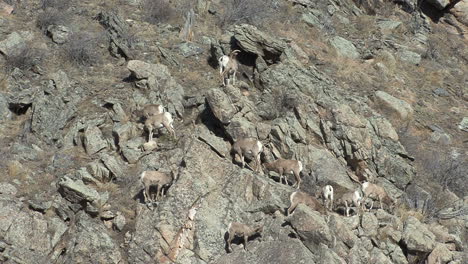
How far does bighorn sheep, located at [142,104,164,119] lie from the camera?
18109 millimetres

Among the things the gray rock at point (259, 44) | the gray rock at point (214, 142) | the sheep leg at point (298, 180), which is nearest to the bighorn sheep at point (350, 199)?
the sheep leg at point (298, 180)

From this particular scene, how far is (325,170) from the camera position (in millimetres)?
17859

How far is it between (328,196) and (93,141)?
6.74 m

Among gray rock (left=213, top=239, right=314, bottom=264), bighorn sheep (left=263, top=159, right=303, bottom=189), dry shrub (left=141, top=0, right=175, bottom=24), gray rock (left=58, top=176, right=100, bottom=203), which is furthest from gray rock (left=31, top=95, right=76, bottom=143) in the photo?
dry shrub (left=141, top=0, right=175, bottom=24)

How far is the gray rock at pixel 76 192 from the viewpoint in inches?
595

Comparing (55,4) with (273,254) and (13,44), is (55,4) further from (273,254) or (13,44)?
(273,254)

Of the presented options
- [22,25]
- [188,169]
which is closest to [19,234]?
[188,169]

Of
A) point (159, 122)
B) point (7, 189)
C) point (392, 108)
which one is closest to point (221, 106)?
point (159, 122)

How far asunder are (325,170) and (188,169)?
4.31m

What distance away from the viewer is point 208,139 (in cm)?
1703

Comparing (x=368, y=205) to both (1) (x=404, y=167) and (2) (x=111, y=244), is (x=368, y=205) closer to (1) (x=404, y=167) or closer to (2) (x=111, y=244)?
(1) (x=404, y=167)

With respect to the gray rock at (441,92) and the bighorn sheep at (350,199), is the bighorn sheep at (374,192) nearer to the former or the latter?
the bighorn sheep at (350,199)

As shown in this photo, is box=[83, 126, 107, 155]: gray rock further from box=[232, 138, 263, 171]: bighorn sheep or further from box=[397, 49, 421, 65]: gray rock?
box=[397, 49, 421, 65]: gray rock

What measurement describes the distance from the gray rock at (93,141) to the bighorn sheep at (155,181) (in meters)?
2.40
